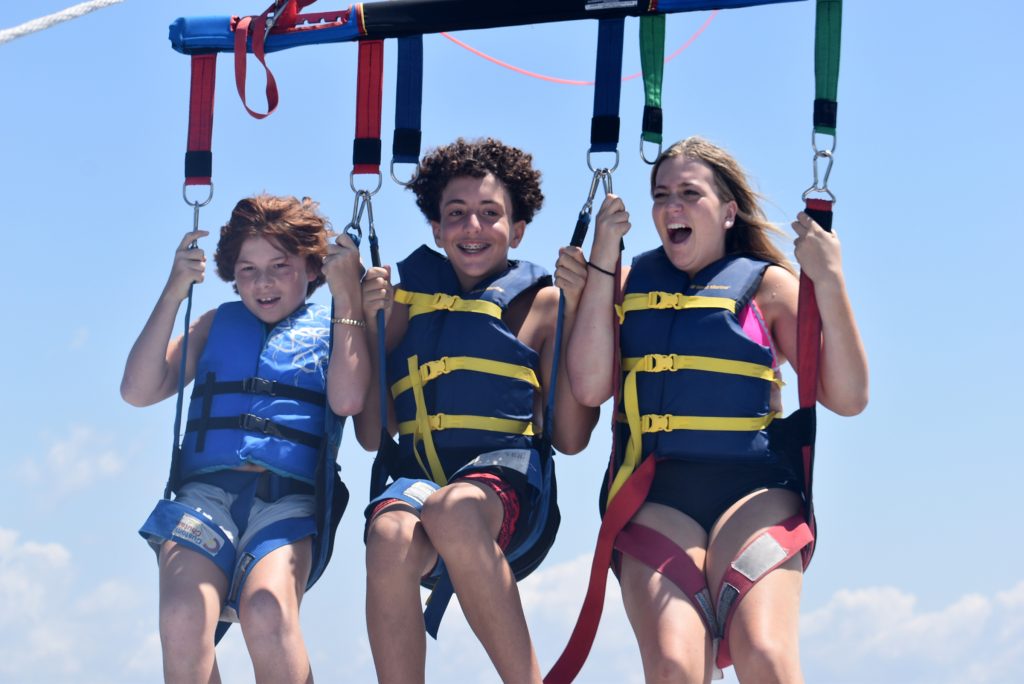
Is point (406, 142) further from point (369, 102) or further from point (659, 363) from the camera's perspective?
point (659, 363)

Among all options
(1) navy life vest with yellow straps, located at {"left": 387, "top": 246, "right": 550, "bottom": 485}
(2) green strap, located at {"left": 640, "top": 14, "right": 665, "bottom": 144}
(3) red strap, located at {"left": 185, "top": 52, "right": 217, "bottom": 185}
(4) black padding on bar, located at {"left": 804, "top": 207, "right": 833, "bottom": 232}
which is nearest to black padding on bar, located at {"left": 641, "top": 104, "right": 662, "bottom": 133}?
(2) green strap, located at {"left": 640, "top": 14, "right": 665, "bottom": 144}

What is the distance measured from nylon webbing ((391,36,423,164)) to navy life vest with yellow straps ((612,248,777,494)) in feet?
3.72

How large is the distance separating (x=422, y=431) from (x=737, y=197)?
5.06 feet

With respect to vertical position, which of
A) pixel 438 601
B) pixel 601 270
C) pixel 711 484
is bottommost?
pixel 438 601

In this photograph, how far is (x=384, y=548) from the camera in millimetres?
4703

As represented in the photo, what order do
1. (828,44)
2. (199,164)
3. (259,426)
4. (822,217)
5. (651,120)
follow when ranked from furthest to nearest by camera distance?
(199,164), (259,426), (651,120), (828,44), (822,217)

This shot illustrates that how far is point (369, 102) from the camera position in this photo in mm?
5504

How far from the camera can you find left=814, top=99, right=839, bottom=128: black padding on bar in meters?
4.99

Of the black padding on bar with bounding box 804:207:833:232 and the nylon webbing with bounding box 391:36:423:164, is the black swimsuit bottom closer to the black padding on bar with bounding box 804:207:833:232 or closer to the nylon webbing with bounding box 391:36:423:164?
the black padding on bar with bounding box 804:207:833:232

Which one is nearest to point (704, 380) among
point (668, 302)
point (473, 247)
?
point (668, 302)

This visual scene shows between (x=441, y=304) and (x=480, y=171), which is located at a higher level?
(x=480, y=171)

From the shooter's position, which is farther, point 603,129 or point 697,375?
point 603,129

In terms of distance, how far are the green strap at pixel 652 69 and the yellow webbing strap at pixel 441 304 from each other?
35.3 inches

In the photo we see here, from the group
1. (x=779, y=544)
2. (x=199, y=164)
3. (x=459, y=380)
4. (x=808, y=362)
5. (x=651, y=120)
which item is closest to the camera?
(x=779, y=544)
